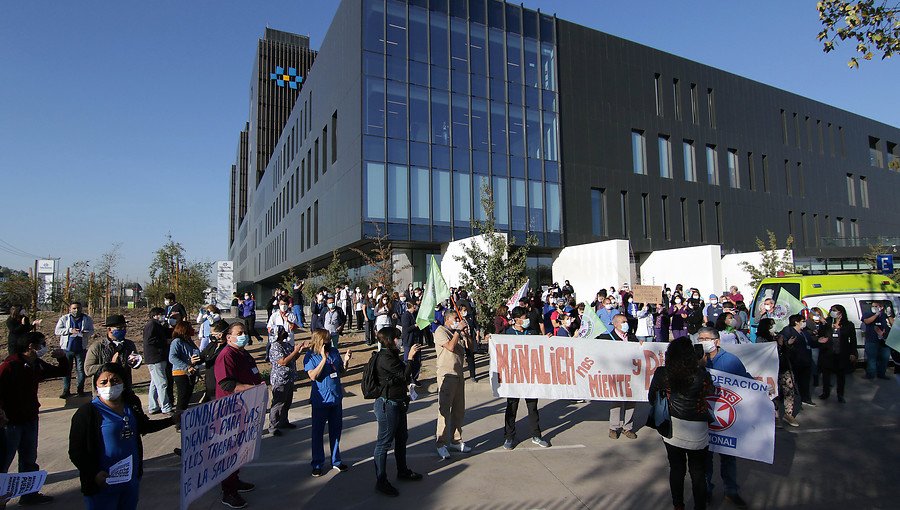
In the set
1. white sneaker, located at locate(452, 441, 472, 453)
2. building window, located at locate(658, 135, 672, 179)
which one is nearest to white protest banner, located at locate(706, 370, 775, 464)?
white sneaker, located at locate(452, 441, 472, 453)

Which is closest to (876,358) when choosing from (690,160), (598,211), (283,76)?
(598,211)

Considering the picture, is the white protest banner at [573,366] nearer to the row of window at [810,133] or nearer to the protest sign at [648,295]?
the protest sign at [648,295]

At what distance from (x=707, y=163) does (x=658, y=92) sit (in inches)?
272

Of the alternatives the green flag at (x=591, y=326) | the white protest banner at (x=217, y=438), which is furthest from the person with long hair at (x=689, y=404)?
the white protest banner at (x=217, y=438)

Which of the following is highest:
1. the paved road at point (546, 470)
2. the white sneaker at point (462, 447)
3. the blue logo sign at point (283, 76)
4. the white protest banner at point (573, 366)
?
the blue logo sign at point (283, 76)

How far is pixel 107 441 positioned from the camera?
12.8 ft

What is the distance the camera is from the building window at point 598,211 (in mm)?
35066

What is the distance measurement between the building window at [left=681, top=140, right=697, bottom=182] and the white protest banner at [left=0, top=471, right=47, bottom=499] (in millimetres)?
41829

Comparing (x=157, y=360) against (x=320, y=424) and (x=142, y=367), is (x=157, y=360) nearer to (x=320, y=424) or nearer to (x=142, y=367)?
(x=320, y=424)

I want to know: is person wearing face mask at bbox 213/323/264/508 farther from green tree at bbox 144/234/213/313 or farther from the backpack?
green tree at bbox 144/234/213/313

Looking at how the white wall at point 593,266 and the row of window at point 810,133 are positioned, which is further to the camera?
A: the row of window at point 810,133

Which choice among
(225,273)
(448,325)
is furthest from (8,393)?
(225,273)

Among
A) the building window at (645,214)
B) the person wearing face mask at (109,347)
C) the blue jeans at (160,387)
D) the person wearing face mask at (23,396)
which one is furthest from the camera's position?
the building window at (645,214)

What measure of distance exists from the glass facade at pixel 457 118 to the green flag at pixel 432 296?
56.4 ft
